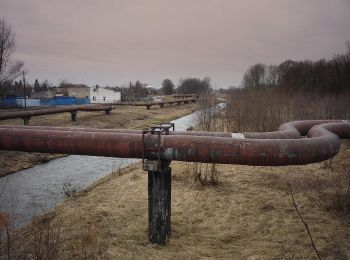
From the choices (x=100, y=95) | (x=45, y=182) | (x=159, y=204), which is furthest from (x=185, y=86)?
(x=159, y=204)

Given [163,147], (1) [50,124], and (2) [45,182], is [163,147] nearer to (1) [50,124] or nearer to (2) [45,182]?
(2) [45,182]

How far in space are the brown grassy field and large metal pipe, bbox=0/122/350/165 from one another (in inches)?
56.3

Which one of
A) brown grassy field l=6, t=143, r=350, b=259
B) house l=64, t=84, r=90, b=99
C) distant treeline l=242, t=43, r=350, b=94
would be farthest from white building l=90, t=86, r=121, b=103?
brown grassy field l=6, t=143, r=350, b=259

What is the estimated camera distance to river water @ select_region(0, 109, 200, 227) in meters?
8.80

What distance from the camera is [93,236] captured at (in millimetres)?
6145

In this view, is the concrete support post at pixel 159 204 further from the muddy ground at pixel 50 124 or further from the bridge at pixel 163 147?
the muddy ground at pixel 50 124

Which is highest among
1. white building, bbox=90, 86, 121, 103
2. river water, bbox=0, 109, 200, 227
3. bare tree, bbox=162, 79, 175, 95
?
bare tree, bbox=162, 79, 175, 95

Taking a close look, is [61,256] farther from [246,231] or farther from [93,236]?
[246,231]

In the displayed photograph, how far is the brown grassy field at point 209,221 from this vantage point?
558 centimetres

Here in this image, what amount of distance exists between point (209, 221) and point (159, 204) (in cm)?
158

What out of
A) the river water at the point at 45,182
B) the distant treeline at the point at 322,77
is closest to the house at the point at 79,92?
the distant treeline at the point at 322,77

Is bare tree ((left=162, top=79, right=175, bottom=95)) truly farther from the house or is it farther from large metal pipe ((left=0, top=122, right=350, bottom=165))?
large metal pipe ((left=0, top=122, right=350, bottom=165))

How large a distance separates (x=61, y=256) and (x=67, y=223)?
211 centimetres

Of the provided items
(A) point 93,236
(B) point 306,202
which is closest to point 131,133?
(A) point 93,236
